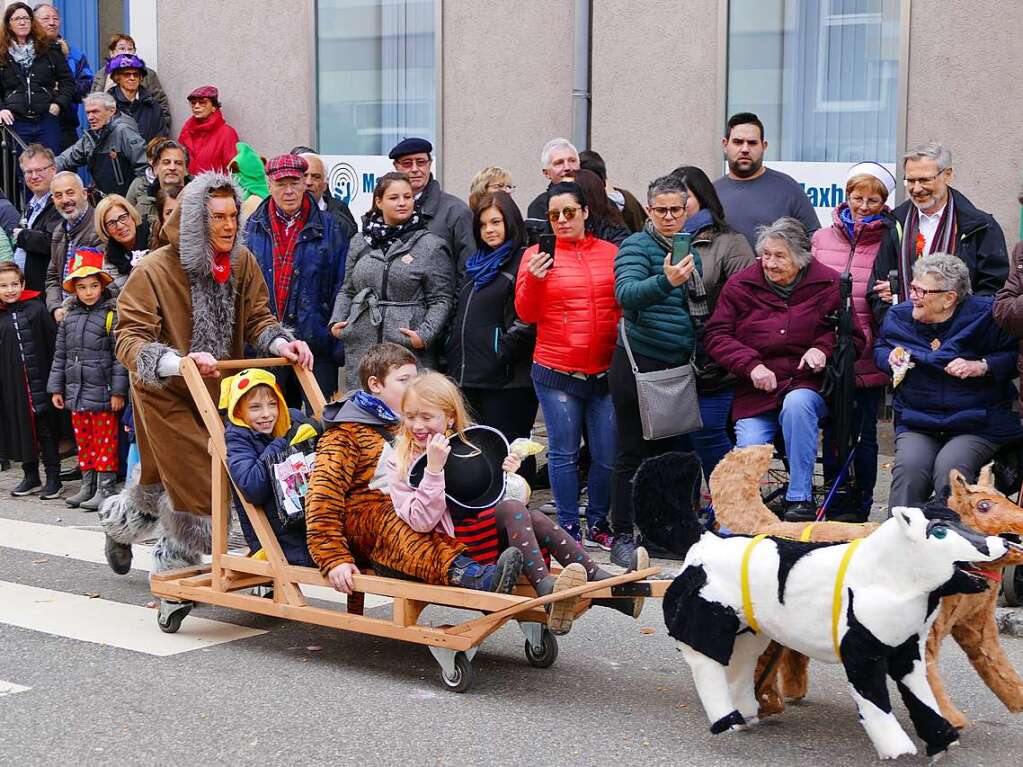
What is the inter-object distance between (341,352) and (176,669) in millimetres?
3734

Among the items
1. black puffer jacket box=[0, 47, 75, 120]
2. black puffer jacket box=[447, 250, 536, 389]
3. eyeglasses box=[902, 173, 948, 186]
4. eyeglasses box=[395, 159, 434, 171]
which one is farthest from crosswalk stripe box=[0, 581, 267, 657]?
black puffer jacket box=[0, 47, 75, 120]

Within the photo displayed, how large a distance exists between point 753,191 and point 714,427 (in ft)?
5.22

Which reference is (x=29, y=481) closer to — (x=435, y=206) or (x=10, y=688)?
(x=435, y=206)

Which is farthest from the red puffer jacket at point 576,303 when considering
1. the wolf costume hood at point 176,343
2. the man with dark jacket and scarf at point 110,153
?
the man with dark jacket and scarf at point 110,153

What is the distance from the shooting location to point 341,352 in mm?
9555

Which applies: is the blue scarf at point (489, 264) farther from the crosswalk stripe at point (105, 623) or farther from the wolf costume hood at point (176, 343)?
the crosswalk stripe at point (105, 623)

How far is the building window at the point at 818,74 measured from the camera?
10.6m

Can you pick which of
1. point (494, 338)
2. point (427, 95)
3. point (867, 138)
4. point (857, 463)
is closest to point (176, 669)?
point (494, 338)

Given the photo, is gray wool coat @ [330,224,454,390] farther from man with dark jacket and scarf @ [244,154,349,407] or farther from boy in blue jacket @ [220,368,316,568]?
boy in blue jacket @ [220,368,316,568]

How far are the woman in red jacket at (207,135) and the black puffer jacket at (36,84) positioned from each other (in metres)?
1.31

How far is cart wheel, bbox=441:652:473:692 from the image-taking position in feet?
18.9

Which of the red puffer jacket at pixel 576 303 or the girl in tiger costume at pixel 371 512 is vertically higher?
the red puffer jacket at pixel 576 303

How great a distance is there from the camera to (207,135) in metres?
13.3

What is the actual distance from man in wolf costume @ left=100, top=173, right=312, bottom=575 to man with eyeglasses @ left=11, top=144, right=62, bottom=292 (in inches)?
173
